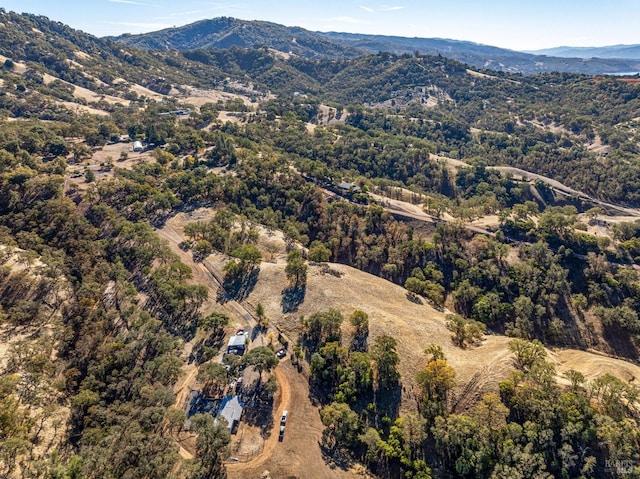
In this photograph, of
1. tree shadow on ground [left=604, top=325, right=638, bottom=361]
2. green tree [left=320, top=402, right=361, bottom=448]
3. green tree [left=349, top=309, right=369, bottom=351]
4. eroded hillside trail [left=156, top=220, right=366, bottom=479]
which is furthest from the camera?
tree shadow on ground [left=604, top=325, right=638, bottom=361]

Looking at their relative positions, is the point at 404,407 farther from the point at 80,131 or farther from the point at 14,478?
the point at 80,131

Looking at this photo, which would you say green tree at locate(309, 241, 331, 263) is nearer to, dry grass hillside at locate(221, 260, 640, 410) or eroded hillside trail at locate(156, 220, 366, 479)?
dry grass hillside at locate(221, 260, 640, 410)

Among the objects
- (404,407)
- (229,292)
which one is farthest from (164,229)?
(404,407)

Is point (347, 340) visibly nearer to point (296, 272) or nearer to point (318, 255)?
point (296, 272)

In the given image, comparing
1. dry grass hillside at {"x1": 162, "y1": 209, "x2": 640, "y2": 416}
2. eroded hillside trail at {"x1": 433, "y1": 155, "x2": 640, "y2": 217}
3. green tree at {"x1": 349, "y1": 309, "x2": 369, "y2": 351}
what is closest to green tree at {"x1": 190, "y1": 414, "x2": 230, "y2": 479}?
dry grass hillside at {"x1": 162, "y1": 209, "x2": 640, "y2": 416}

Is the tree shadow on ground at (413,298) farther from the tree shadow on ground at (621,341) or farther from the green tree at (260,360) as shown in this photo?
the tree shadow on ground at (621,341)

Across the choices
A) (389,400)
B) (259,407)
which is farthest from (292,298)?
(389,400)
